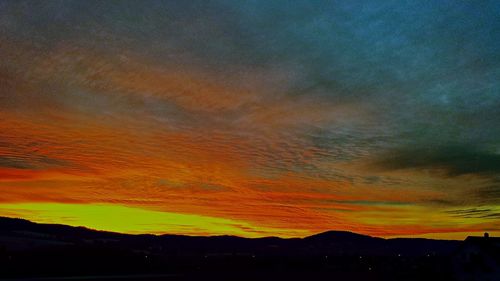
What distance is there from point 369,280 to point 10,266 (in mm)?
59901

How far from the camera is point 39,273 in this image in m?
69.5

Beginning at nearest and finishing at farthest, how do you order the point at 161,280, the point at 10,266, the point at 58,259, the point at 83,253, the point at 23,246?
the point at 161,280 → the point at 10,266 → the point at 58,259 → the point at 83,253 → the point at 23,246

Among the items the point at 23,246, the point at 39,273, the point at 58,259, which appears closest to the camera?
the point at 39,273

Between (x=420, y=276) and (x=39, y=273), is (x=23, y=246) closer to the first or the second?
(x=39, y=273)

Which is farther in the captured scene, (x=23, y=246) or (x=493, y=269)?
(x=23, y=246)

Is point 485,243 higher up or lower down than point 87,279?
higher up

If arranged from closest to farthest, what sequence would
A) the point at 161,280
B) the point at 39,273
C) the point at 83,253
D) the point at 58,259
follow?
the point at 161,280, the point at 39,273, the point at 58,259, the point at 83,253

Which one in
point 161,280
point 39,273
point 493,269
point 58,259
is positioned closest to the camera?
point 493,269

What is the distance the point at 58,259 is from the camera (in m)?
89.1

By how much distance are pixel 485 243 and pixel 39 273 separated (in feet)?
215

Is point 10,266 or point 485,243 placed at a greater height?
point 485,243

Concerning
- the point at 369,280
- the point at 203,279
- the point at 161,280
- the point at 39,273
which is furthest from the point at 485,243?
the point at 39,273

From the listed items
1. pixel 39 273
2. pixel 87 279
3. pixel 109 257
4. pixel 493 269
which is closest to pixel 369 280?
pixel 493 269

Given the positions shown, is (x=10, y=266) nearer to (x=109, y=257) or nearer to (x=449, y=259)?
(x=109, y=257)
